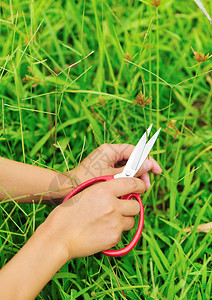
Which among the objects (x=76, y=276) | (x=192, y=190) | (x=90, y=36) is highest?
(x=90, y=36)

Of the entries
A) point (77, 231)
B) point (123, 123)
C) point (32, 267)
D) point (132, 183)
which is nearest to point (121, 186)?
point (132, 183)

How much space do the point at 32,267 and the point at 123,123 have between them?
733 mm

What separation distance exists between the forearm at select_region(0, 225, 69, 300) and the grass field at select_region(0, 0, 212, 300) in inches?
3.4

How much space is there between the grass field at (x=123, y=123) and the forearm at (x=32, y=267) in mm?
87

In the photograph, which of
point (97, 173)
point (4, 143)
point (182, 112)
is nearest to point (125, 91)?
point (182, 112)

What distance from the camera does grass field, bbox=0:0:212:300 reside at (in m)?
1.12

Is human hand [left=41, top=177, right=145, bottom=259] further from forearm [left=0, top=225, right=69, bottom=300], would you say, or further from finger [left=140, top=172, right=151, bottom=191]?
finger [left=140, top=172, right=151, bottom=191]

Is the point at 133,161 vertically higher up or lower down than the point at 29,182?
higher up

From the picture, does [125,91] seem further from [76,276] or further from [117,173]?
[76,276]

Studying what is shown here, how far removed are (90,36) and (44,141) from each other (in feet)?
1.73

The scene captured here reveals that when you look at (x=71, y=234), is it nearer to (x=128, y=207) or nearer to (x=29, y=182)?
(x=128, y=207)

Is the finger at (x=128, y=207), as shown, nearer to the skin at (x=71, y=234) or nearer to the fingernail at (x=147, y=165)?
the skin at (x=71, y=234)

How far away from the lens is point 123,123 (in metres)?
1.47

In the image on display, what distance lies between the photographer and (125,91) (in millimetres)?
1406
